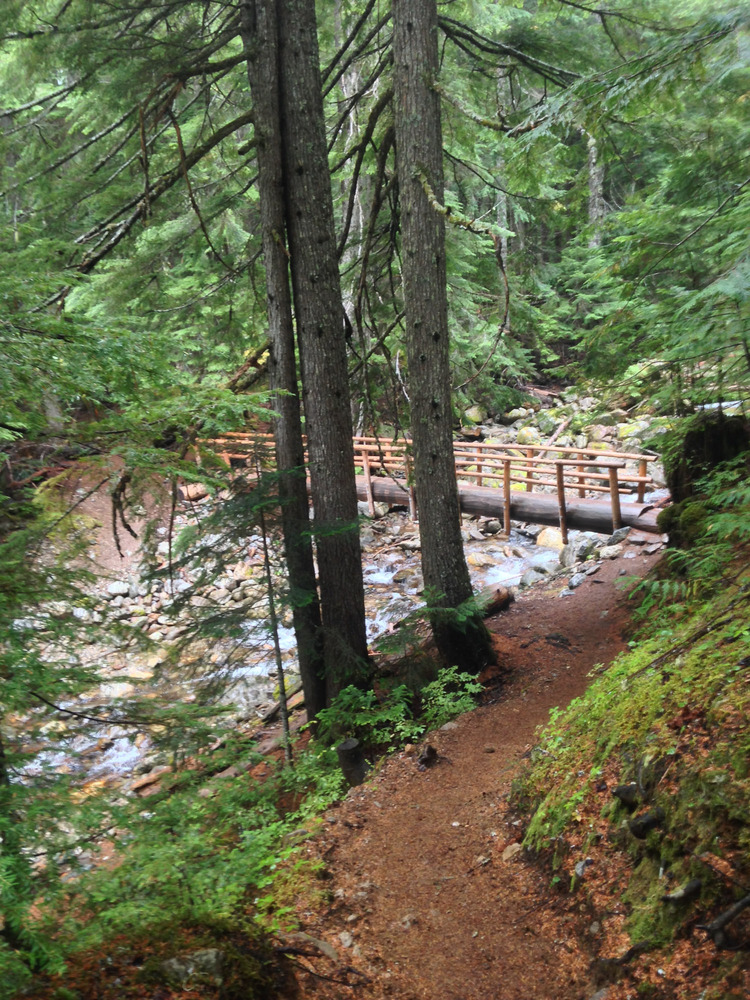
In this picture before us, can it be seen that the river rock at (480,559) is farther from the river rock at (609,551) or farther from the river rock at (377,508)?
the river rock at (377,508)

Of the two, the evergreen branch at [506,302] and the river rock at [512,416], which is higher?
the evergreen branch at [506,302]

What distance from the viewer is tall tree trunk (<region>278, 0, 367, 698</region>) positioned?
19.9ft

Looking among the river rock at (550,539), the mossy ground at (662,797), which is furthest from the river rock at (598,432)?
the mossy ground at (662,797)

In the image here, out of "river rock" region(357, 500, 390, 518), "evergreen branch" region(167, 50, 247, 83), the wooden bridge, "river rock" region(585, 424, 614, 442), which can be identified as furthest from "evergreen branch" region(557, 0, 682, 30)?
"river rock" region(585, 424, 614, 442)

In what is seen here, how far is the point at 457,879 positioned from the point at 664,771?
1605mm

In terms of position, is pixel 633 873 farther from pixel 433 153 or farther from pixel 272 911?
pixel 433 153

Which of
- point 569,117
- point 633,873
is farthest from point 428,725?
point 569,117

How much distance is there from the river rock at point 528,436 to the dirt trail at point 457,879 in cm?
1353

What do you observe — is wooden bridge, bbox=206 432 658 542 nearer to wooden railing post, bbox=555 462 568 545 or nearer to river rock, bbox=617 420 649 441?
wooden railing post, bbox=555 462 568 545

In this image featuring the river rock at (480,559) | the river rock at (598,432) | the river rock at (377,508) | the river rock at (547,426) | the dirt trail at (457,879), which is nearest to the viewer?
the dirt trail at (457,879)

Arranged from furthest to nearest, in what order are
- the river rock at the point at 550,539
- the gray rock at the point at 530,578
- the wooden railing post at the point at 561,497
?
1. the river rock at the point at 550,539
2. the gray rock at the point at 530,578
3. the wooden railing post at the point at 561,497

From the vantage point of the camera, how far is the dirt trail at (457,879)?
317 centimetres

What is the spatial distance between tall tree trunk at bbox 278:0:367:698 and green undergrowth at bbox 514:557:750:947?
8.10 feet

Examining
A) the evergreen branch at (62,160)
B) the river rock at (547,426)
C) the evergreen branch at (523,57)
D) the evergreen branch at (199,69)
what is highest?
the evergreen branch at (523,57)
